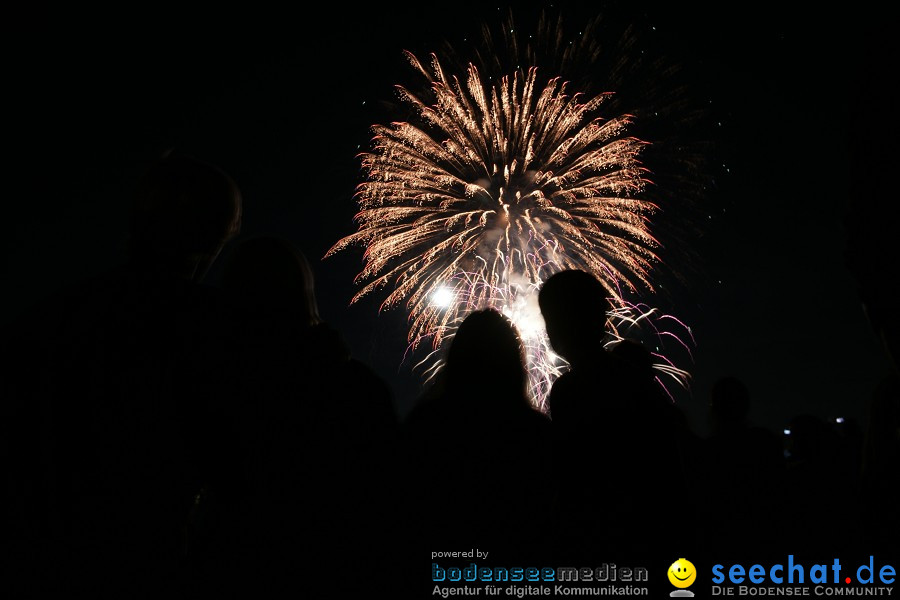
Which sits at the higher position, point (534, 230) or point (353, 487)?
point (534, 230)

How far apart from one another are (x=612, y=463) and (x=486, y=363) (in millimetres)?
842

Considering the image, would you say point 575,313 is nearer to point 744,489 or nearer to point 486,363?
point 486,363

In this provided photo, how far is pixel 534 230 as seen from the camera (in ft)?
55.0

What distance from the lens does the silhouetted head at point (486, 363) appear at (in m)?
2.84

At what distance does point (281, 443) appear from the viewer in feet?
5.67

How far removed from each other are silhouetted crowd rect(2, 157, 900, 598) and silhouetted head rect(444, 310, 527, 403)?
0.01 meters

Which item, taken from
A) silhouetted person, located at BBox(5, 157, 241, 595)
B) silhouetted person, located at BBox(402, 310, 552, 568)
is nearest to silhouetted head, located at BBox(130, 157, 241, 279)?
silhouetted person, located at BBox(5, 157, 241, 595)

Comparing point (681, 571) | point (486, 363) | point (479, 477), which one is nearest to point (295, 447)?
point (479, 477)

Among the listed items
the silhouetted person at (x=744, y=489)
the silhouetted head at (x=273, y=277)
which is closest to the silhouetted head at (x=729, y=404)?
the silhouetted person at (x=744, y=489)

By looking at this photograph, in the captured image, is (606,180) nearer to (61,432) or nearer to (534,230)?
(534,230)

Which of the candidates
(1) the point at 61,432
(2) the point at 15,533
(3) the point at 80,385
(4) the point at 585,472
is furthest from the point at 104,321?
(4) the point at 585,472

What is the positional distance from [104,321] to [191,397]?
0.37 meters

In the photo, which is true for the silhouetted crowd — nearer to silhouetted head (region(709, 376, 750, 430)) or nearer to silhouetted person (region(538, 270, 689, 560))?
silhouetted person (region(538, 270, 689, 560))

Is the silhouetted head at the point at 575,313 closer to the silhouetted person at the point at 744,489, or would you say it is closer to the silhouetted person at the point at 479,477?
the silhouetted person at the point at 479,477
